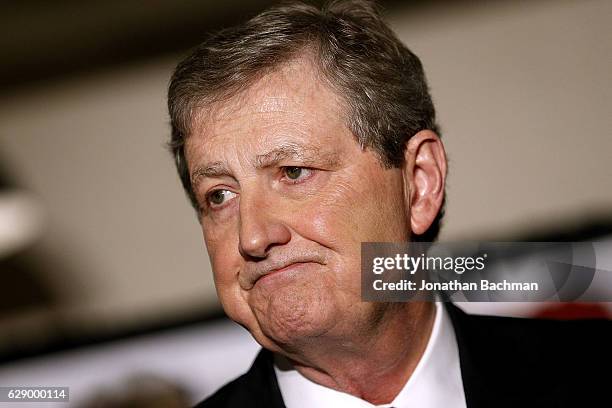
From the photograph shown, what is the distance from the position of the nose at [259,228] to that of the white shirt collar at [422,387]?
0.28 metres

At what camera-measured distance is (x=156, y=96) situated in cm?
299

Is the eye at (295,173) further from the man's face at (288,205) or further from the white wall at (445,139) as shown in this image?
the white wall at (445,139)

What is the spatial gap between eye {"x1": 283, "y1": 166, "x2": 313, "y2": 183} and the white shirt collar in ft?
1.13

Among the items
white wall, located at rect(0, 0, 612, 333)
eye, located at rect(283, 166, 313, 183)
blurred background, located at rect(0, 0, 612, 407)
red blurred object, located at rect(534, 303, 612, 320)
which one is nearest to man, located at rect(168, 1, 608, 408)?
eye, located at rect(283, 166, 313, 183)

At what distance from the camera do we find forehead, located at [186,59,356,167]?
3.62 ft

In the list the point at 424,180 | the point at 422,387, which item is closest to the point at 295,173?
the point at 424,180

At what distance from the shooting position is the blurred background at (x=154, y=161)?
8.92 feet

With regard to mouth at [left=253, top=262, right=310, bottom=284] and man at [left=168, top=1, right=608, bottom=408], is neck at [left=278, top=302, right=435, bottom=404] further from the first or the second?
mouth at [left=253, top=262, right=310, bottom=284]

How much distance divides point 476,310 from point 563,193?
764mm

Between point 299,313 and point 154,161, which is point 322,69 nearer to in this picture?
point 299,313

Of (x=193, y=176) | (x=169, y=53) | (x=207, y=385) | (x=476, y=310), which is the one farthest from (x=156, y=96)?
(x=193, y=176)

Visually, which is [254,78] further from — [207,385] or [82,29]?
[82,29]

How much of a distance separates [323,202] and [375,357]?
0.28 m

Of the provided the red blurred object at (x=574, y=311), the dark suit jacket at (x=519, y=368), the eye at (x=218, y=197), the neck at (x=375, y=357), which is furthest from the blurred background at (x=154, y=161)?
the eye at (x=218, y=197)
